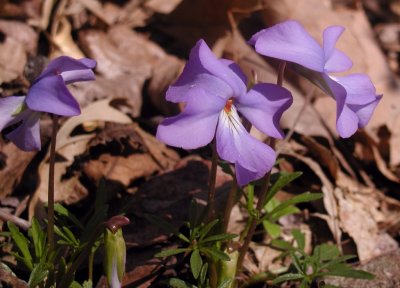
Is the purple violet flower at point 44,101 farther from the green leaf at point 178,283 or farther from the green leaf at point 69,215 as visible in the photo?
the green leaf at point 178,283

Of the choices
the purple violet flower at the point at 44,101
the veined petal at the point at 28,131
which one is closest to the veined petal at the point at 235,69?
the purple violet flower at the point at 44,101

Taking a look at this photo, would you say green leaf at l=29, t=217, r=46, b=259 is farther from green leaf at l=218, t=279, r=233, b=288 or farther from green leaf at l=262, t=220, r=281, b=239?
green leaf at l=262, t=220, r=281, b=239

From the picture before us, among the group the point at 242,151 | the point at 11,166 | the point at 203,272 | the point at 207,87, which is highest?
the point at 207,87

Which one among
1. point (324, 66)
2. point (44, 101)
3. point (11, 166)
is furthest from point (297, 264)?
point (11, 166)

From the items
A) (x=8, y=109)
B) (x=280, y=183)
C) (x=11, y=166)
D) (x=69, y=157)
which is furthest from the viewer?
(x=69, y=157)

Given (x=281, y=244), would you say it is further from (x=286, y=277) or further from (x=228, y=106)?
(x=228, y=106)

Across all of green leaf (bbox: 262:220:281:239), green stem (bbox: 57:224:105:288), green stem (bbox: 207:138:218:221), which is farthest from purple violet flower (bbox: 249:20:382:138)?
green stem (bbox: 57:224:105:288)

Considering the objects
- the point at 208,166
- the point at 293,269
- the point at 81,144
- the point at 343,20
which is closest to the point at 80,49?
the point at 81,144
